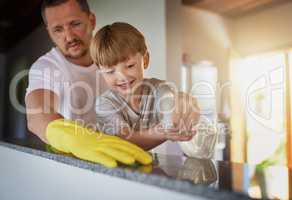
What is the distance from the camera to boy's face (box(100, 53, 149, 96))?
97cm

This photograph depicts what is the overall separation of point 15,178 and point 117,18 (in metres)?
1.08

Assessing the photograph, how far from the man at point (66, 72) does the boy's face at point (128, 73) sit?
0.31ft

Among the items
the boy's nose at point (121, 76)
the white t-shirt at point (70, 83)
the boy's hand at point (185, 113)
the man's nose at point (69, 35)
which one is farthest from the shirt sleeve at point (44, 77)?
the boy's hand at point (185, 113)

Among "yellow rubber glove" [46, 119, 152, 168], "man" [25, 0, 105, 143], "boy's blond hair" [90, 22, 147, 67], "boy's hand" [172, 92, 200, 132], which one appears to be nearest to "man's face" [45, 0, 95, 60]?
"man" [25, 0, 105, 143]

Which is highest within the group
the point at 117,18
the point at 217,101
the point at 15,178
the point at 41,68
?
the point at 117,18

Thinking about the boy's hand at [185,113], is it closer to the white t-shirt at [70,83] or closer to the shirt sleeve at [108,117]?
the shirt sleeve at [108,117]

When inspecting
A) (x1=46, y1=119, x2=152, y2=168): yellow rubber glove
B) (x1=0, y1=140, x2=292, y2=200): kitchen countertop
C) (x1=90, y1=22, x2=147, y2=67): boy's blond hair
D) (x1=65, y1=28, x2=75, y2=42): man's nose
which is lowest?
(x1=0, y1=140, x2=292, y2=200): kitchen countertop

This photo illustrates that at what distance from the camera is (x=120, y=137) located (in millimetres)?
1021

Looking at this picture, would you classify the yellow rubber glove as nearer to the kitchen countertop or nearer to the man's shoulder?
the kitchen countertop

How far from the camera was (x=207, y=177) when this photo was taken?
2.49ft

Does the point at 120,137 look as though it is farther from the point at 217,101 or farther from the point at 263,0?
the point at 263,0

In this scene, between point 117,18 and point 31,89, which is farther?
point 31,89

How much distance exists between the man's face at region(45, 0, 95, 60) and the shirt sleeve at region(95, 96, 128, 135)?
0.24 meters

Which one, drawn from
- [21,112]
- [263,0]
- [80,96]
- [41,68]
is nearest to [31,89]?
[41,68]
